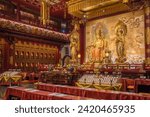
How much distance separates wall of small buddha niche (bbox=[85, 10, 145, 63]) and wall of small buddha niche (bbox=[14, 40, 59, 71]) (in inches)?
182

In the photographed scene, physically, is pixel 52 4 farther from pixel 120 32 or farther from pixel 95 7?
pixel 120 32

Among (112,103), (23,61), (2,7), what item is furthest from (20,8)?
(112,103)

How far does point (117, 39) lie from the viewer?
33.0 ft

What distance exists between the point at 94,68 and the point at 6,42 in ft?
27.0

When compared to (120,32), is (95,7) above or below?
above

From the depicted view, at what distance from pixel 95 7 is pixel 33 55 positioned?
25.5 ft

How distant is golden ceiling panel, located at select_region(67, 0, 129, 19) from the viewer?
9562mm

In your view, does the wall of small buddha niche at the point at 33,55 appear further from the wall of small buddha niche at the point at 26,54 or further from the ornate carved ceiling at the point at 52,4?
the ornate carved ceiling at the point at 52,4

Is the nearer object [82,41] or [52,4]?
[82,41]

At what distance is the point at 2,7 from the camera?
14.0 meters

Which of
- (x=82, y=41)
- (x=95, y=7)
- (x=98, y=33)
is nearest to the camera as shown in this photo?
(x=95, y=7)

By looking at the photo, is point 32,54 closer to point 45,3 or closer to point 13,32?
point 13,32

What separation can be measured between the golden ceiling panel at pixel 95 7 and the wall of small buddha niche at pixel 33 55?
5.12m

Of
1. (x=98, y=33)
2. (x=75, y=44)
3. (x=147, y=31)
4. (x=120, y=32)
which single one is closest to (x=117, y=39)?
(x=120, y=32)
